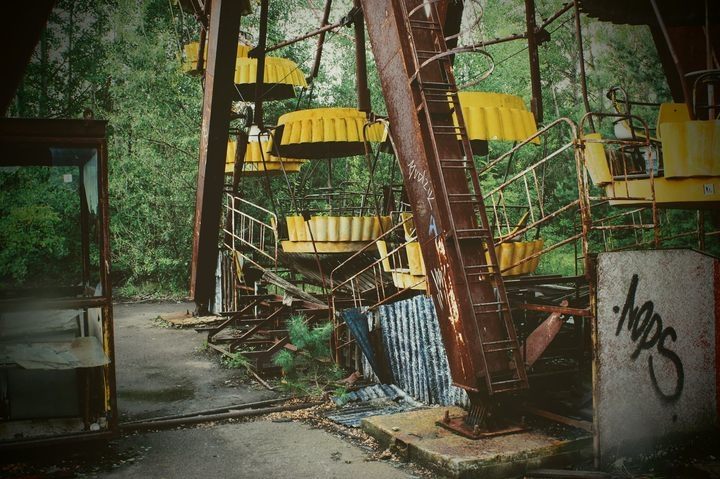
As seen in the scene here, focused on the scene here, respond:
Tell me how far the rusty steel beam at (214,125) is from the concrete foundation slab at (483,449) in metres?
6.17

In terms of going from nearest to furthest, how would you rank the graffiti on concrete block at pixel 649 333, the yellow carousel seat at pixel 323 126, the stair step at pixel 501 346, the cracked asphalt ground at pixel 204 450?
the graffiti on concrete block at pixel 649 333, the stair step at pixel 501 346, the cracked asphalt ground at pixel 204 450, the yellow carousel seat at pixel 323 126

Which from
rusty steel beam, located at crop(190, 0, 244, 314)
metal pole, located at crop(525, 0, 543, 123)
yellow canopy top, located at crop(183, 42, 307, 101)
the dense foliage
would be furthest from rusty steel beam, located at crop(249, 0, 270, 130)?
the dense foliage

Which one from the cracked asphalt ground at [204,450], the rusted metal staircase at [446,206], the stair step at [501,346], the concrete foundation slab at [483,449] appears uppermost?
the rusted metal staircase at [446,206]

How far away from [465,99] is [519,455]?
4.93m

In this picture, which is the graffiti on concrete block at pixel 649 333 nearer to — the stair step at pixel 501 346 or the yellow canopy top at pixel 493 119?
the stair step at pixel 501 346

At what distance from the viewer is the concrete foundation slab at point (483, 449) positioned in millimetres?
5410

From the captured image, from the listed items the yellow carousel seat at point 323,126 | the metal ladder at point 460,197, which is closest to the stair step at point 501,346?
the metal ladder at point 460,197

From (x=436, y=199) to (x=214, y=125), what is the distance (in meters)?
5.75

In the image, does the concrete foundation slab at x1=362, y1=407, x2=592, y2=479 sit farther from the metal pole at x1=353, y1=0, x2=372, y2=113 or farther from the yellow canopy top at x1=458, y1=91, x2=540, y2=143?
the metal pole at x1=353, y1=0, x2=372, y2=113

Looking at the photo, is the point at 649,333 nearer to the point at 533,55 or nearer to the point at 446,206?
the point at 446,206

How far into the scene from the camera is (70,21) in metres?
22.7

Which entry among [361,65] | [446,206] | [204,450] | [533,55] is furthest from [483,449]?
[361,65]

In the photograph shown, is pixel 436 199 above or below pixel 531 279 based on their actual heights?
above

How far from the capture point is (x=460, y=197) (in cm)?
611
